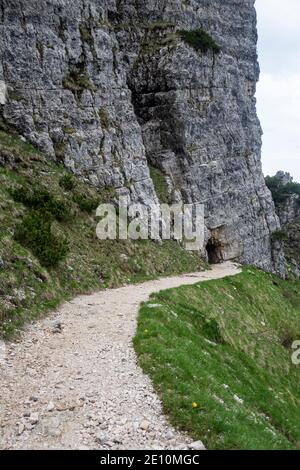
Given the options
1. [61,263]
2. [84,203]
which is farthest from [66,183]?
[61,263]

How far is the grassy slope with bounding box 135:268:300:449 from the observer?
10719 mm

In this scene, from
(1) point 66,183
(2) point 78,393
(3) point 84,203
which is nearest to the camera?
(2) point 78,393

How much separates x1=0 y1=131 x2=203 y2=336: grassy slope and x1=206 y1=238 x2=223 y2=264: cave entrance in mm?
13058

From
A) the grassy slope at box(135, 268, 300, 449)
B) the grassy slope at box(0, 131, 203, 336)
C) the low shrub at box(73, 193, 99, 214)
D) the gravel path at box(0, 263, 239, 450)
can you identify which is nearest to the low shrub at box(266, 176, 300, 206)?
the grassy slope at box(0, 131, 203, 336)

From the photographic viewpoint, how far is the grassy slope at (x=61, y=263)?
19203mm

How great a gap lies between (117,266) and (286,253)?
61.3 m

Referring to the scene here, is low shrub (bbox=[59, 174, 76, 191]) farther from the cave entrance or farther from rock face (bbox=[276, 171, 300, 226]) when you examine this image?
rock face (bbox=[276, 171, 300, 226])

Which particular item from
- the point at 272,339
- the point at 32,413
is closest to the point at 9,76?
the point at 272,339

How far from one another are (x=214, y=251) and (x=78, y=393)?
160ft

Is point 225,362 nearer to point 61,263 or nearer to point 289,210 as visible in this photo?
point 61,263

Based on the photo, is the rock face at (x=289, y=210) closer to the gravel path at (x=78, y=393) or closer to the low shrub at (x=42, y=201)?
the low shrub at (x=42, y=201)

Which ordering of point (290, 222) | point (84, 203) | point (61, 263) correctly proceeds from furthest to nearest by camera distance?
1. point (290, 222)
2. point (84, 203)
3. point (61, 263)

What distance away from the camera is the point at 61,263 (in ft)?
83.9

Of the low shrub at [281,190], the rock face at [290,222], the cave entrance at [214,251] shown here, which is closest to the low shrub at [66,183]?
the cave entrance at [214,251]
